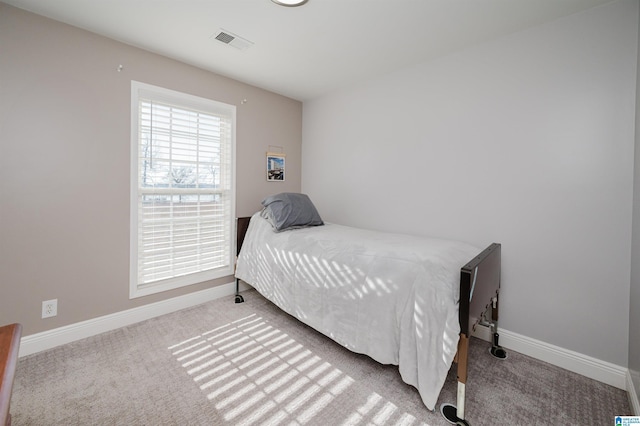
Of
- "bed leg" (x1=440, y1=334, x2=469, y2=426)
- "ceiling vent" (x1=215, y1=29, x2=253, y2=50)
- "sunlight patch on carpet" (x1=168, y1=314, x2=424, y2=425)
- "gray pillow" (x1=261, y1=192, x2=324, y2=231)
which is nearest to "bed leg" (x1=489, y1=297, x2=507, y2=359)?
"bed leg" (x1=440, y1=334, x2=469, y2=426)

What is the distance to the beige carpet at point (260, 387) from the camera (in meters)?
1.50

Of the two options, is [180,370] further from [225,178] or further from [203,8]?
[203,8]

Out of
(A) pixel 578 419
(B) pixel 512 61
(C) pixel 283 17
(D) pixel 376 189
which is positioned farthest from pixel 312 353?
(B) pixel 512 61

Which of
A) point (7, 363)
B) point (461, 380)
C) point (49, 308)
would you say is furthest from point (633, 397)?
point (49, 308)

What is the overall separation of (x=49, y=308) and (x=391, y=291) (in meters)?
2.57

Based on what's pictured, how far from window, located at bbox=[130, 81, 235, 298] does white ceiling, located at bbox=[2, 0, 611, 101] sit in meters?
0.50

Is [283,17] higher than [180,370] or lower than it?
higher

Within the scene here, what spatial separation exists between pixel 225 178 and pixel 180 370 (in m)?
1.93

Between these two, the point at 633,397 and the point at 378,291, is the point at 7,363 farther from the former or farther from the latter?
the point at 633,397

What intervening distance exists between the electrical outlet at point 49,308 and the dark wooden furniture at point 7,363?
163cm

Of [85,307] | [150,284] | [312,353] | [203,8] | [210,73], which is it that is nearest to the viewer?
[203,8]

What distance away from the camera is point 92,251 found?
231cm

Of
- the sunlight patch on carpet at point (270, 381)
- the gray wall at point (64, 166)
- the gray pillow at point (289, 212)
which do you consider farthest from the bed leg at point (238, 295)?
the gray pillow at point (289, 212)

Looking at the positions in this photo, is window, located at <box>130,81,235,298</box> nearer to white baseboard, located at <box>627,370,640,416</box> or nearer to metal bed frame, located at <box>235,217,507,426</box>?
metal bed frame, located at <box>235,217,507,426</box>
